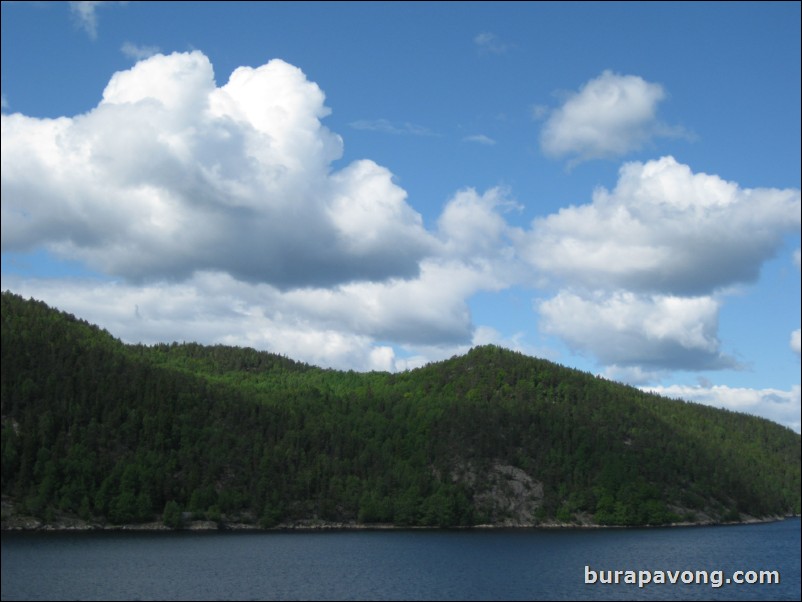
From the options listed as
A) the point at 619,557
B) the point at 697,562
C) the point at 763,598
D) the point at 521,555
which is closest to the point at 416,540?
the point at 521,555

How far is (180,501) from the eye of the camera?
187500 mm

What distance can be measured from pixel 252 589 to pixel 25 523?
88.8 metres

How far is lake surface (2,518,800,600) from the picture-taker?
89500 mm

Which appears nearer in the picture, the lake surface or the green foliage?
the lake surface

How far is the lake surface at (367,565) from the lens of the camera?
8950 centimetres

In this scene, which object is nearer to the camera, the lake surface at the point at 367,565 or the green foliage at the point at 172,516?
the lake surface at the point at 367,565

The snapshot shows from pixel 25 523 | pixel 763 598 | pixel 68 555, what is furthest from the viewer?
pixel 25 523

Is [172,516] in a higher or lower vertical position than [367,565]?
higher

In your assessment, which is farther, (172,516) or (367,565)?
(172,516)

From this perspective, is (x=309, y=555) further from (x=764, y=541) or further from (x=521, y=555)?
(x=764, y=541)

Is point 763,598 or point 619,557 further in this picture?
point 619,557

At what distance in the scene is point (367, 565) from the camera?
4542 inches

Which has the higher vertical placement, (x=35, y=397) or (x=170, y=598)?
(x=35, y=397)

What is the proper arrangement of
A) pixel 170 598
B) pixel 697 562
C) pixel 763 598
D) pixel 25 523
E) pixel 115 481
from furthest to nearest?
pixel 115 481 → pixel 25 523 → pixel 697 562 → pixel 763 598 → pixel 170 598
